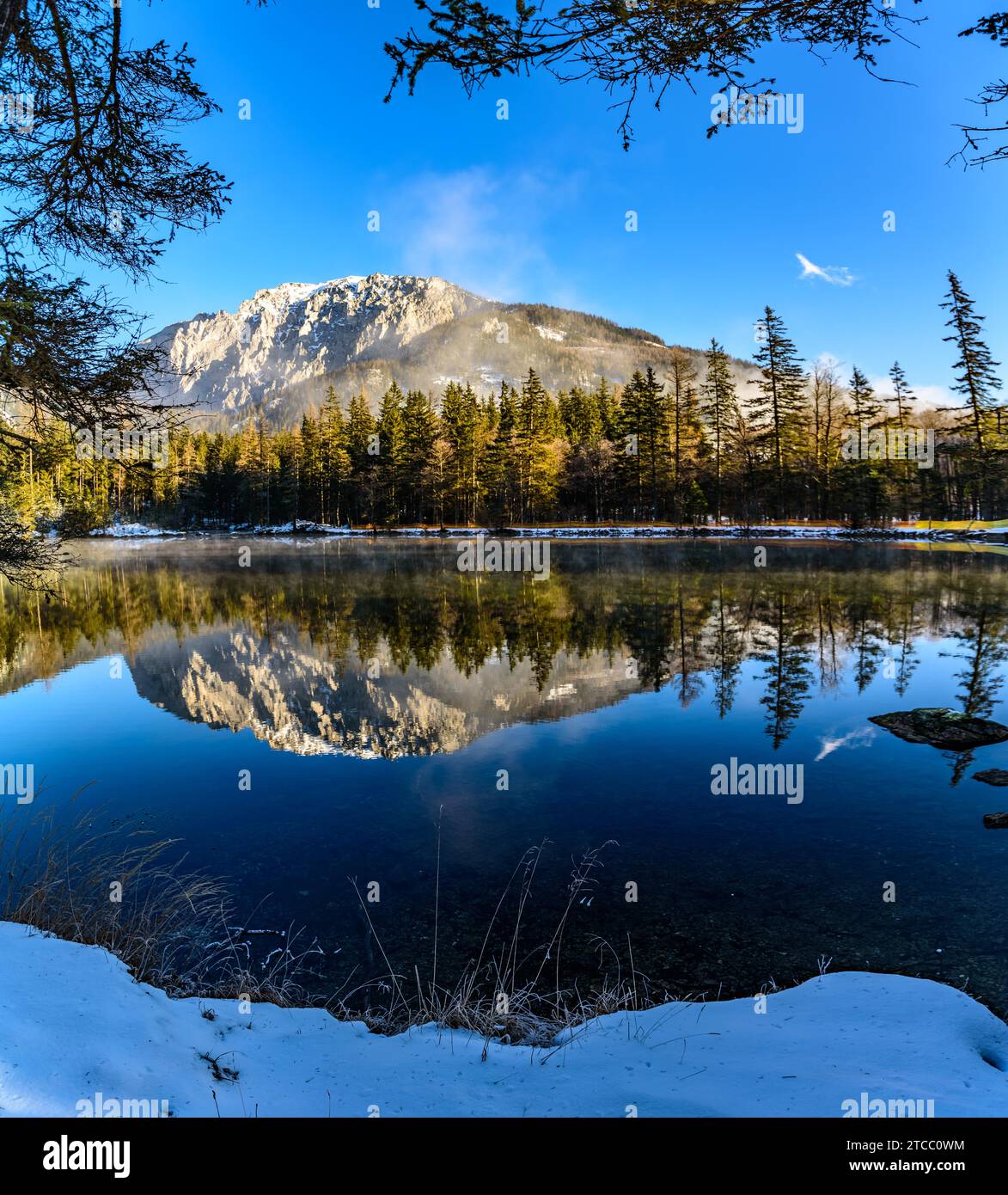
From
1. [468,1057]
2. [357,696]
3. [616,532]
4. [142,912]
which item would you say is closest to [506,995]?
[468,1057]

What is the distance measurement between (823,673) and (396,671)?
9.63 meters

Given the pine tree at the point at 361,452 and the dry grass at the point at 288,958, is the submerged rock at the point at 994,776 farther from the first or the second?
the pine tree at the point at 361,452

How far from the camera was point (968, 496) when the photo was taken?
62.7 meters

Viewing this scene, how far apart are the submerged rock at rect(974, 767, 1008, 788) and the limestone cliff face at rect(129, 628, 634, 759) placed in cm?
597

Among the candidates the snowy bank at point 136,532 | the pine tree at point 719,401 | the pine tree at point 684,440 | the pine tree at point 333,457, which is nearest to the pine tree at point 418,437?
the pine tree at point 333,457

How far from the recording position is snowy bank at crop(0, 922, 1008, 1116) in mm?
Result: 2932

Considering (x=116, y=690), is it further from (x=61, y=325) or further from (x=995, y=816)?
(x=995, y=816)

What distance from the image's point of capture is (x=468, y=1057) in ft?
12.0

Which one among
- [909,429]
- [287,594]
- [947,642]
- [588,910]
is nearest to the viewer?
[588,910]

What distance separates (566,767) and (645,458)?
62.0 meters

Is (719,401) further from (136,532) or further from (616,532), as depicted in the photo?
(136,532)

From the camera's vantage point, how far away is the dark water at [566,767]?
229 inches

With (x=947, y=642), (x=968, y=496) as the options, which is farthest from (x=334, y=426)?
(x=947, y=642)

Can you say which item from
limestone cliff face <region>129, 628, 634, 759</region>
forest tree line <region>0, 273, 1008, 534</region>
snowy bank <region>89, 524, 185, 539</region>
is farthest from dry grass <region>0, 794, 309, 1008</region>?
snowy bank <region>89, 524, 185, 539</region>
